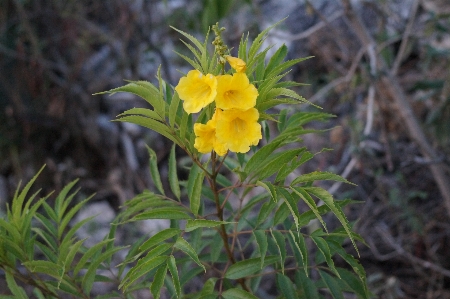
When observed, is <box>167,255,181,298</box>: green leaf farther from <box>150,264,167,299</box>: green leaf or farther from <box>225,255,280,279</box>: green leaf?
<box>225,255,280,279</box>: green leaf

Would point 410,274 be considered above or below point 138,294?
below

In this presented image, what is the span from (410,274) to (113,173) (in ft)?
6.31

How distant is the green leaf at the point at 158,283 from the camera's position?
77 cm

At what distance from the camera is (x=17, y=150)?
3199 mm

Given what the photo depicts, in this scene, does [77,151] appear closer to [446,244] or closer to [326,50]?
[326,50]

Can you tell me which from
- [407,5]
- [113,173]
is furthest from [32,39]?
[407,5]

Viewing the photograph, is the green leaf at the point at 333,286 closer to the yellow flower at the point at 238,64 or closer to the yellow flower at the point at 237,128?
the yellow flower at the point at 237,128

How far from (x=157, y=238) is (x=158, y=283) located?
0.24 feet

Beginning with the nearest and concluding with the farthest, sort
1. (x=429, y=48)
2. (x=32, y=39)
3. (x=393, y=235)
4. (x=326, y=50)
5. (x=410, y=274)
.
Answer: (x=429, y=48), (x=410, y=274), (x=393, y=235), (x=32, y=39), (x=326, y=50)

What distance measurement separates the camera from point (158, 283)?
777mm

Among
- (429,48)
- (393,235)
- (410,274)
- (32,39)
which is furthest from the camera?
(32,39)

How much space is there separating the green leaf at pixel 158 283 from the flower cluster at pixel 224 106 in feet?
0.68

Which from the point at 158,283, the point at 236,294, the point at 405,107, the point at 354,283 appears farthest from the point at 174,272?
the point at 405,107

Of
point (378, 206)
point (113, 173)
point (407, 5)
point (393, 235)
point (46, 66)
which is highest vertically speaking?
point (46, 66)
